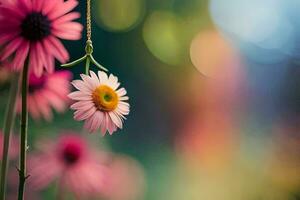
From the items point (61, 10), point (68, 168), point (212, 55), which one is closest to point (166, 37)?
point (212, 55)

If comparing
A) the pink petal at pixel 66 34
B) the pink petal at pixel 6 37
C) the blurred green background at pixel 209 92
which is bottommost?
the pink petal at pixel 6 37

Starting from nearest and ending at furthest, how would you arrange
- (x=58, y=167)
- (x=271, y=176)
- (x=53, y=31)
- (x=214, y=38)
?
(x=53, y=31) < (x=58, y=167) < (x=271, y=176) < (x=214, y=38)

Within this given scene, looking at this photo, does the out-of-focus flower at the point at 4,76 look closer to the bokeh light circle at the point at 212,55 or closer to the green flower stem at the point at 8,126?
the green flower stem at the point at 8,126

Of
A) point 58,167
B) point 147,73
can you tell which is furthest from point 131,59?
point 58,167

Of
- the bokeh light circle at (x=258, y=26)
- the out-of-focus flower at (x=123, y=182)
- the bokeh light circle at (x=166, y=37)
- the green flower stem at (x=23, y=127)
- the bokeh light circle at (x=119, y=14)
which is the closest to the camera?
the green flower stem at (x=23, y=127)

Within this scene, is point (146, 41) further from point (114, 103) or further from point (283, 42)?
point (114, 103)

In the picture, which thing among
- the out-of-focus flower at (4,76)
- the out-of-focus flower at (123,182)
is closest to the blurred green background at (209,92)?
the out-of-focus flower at (123,182)
